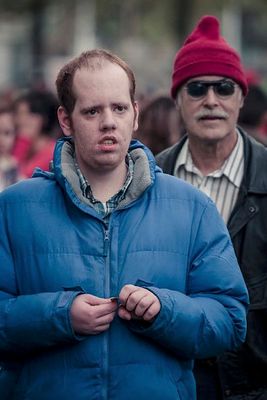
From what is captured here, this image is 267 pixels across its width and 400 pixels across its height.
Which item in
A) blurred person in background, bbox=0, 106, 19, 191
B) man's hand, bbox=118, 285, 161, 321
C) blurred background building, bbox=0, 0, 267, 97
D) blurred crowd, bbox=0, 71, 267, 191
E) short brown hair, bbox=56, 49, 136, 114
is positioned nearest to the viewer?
man's hand, bbox=118, 285, 161, 321

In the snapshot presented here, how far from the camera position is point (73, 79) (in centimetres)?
521

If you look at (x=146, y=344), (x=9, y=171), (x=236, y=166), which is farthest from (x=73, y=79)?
(x=9, y=171)

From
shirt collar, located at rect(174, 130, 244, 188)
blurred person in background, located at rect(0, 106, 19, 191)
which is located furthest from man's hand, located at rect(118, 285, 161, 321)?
blurred person in background, located at rect(0, 106, 19, 191)

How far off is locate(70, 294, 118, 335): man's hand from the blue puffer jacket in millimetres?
33

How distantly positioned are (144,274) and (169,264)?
11cm

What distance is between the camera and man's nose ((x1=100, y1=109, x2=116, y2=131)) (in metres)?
5.08

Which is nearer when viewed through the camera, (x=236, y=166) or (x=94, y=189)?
(x=94, y=189)

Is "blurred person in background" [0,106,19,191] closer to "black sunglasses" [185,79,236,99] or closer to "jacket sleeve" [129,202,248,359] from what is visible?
"black sunglasses" [185,79,236,99]

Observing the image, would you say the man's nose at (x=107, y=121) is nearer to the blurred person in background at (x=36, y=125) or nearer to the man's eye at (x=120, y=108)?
the man's eye at (x=120, y=108)

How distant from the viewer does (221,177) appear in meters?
6.80

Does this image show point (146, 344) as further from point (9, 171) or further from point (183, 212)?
point (9, 171)

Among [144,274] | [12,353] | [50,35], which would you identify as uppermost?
[144,274]

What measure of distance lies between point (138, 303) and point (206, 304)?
0.32m

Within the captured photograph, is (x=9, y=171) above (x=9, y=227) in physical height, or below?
below
